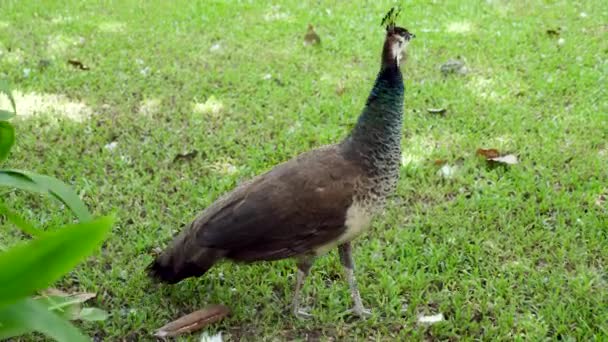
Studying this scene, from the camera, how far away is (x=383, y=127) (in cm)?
266

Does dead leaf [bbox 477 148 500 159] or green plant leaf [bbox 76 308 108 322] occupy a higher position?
dead leaf [bbox 477 148 500 159]

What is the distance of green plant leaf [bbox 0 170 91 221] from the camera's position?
204 cm

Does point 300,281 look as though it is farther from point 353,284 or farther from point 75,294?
point 75,294

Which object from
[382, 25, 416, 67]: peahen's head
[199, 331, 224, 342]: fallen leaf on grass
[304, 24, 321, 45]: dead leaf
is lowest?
[199, 331, 224, 342]: fallen leaf on grass

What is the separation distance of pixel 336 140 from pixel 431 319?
5.80 feet

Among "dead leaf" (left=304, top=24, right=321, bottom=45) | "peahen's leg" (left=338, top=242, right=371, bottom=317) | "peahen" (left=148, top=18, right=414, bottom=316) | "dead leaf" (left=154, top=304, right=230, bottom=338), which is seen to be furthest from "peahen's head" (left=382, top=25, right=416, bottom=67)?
"dead leaf" (left=304, top=24, right=321, bottom=45)

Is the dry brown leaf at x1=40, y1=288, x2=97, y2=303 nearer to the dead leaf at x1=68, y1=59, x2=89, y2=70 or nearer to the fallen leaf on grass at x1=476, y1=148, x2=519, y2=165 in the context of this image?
the fallen leaf on grass at x1=476, y1=148, x2=519, y2=165

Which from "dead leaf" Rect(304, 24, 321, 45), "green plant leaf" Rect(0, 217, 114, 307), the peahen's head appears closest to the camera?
"green plant leaf" Rect(0, 217, 114, 307)

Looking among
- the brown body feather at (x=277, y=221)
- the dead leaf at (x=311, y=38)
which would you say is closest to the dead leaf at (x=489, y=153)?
the brown body feather at (x=277, y=221)

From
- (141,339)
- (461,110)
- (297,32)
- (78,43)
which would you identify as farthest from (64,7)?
(141,339)

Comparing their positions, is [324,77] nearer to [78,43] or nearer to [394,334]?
[78,43]

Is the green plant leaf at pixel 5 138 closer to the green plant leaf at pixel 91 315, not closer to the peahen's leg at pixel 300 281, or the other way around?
the green plant leaf at pixel 91 315

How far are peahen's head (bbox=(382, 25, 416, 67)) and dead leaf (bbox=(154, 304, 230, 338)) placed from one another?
4.52 feet

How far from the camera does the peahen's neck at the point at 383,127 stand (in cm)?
264
